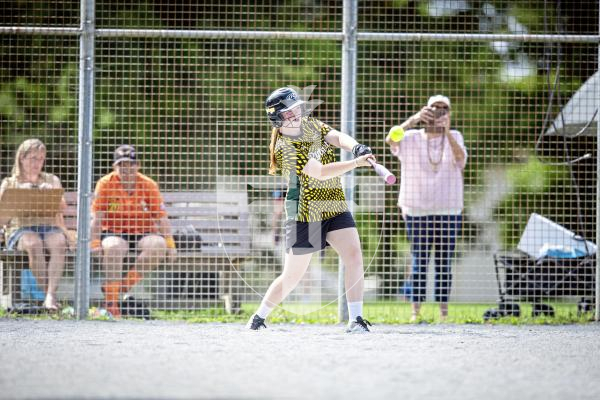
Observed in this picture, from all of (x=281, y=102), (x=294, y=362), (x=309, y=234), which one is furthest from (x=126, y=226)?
(x=294, y=362)

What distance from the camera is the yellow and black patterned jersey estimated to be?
629 centimetres

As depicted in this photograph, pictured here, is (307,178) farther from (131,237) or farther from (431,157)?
(131,237)

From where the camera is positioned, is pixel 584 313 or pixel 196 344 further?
pixel 584 313

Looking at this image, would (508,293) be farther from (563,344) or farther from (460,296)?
(563,344)

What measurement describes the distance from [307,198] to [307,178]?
15cm

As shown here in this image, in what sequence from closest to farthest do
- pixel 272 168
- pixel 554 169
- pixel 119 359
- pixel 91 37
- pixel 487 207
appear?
pixel 119 359 < pixel 272 168 < pixel 91 37 < pixel 487 207 < pixel 554 169

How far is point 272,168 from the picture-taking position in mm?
6508

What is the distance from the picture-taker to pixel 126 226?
776cm

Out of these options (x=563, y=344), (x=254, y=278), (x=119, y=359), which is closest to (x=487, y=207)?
(x=254, y=278)

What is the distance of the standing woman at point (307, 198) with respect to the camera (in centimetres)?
627

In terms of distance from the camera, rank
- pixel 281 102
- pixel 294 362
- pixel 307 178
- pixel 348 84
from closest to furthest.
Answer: pixel 294 362, pixel 281 102, pixel 307 178, pixel 348 84

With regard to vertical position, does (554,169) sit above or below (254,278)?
above

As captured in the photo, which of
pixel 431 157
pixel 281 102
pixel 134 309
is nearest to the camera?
pixel 281 102

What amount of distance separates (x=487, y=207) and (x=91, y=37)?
491 cm
